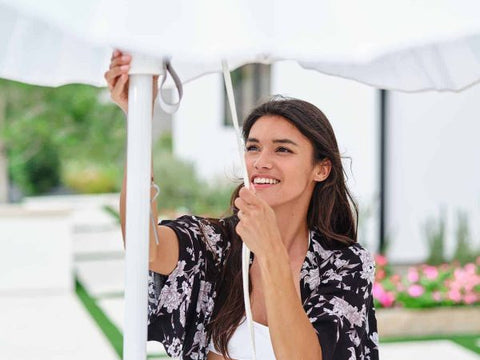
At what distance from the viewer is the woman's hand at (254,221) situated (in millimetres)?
1531

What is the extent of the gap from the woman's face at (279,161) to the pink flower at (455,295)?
358 cm

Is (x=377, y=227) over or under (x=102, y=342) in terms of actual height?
over

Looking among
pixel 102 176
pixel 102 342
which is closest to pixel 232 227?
pixel 102 342

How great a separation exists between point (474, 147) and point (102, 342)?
12.1 ft

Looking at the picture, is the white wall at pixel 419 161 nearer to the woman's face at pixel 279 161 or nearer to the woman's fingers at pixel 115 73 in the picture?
the woman's face at pixel 279 161

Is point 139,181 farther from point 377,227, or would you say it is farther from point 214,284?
point 377,227

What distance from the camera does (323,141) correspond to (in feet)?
7.04

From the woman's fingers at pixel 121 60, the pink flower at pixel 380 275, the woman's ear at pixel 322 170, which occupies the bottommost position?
the pink flower at pixel 380 275

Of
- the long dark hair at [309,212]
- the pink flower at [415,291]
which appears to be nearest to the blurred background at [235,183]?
the pink flower at [415,291]

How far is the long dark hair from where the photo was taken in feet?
6.64

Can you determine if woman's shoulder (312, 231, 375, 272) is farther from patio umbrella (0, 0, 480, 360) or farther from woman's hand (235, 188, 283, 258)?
patio umbrella (0, 0, 480, 360)

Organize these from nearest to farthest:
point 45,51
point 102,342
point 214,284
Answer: point 45,51 → point 214,284 → point 102,342

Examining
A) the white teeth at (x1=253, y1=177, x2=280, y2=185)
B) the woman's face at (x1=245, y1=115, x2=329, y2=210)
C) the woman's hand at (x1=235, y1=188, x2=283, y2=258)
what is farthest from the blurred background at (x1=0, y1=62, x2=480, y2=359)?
the woman's hand at (x1=235, y1=188, x2=283, y2=258)

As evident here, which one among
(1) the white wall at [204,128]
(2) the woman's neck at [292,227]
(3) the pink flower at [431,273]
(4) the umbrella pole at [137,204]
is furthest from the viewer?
(1) the white wall at [204,128]
